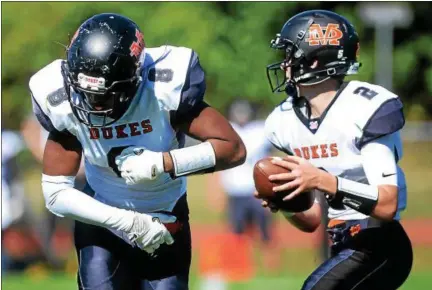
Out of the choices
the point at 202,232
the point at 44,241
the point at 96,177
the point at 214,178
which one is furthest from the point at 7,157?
the point at 214,178

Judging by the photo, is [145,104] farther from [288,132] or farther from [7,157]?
[7,157]

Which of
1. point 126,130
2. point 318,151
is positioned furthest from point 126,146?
point 318,151

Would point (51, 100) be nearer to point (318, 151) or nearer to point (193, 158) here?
point (193, 158)

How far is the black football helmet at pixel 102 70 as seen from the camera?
170 inches

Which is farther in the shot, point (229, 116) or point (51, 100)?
point (229, 116)

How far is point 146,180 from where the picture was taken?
4.41m

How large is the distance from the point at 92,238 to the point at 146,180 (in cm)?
46

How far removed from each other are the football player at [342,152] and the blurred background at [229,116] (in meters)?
4.09

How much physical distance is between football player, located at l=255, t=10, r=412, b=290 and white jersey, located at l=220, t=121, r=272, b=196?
242 inches

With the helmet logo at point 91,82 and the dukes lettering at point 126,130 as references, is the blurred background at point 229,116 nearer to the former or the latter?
the dukes lettering at point 126,130

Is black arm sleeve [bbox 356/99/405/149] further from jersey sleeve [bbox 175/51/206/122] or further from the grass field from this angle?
the grass field

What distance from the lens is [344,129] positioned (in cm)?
459

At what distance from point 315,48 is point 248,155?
249 inches

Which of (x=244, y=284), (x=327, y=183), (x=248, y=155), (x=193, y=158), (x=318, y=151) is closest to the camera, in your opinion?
(x=327, y=183)
